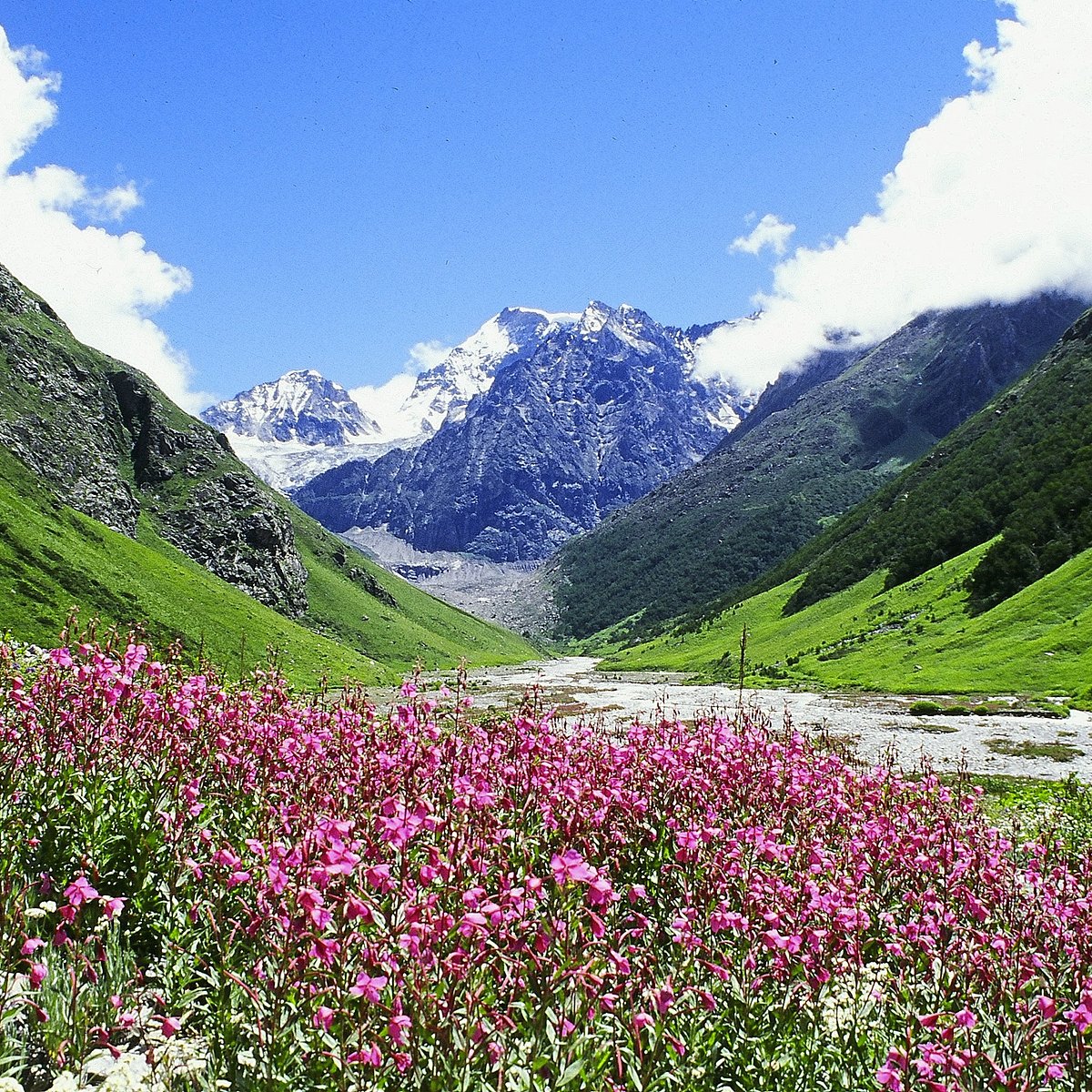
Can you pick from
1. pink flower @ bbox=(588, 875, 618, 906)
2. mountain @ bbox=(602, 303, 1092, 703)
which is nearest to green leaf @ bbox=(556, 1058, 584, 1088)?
pink flower @ bbox=(588, 875, 618, 906)

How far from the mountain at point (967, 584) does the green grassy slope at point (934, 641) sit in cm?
22

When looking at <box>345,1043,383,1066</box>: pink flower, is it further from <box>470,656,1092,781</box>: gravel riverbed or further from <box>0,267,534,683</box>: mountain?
<box>0,267,534,683</box>: mountain

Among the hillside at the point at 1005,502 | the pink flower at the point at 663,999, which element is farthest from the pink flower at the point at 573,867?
the hillside at the point at 1005,502

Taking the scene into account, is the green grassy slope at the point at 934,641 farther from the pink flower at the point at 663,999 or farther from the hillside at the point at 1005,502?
the pink flower at the point at 663,999

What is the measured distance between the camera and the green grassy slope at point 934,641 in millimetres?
64188

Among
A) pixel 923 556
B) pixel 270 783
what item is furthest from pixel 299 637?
pixel 270 783

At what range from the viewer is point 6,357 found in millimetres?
149750

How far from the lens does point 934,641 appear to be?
86875 mm

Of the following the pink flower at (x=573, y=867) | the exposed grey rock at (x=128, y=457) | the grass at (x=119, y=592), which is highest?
the exposed grey rock at (x=128, y=457)

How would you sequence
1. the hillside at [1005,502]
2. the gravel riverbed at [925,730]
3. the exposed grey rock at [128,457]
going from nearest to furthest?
1. the gravel riverbed at [925,730]
2. the hillside at [1005,502]
3. the exposed grey rock at [128,457]

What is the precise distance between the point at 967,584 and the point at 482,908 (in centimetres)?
11128

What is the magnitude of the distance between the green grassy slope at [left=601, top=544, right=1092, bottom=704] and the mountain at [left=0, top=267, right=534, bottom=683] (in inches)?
2376

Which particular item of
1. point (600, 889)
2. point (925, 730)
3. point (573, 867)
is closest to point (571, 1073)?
point (600, 889)

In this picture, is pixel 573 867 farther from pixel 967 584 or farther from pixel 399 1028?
pixel 967 584
